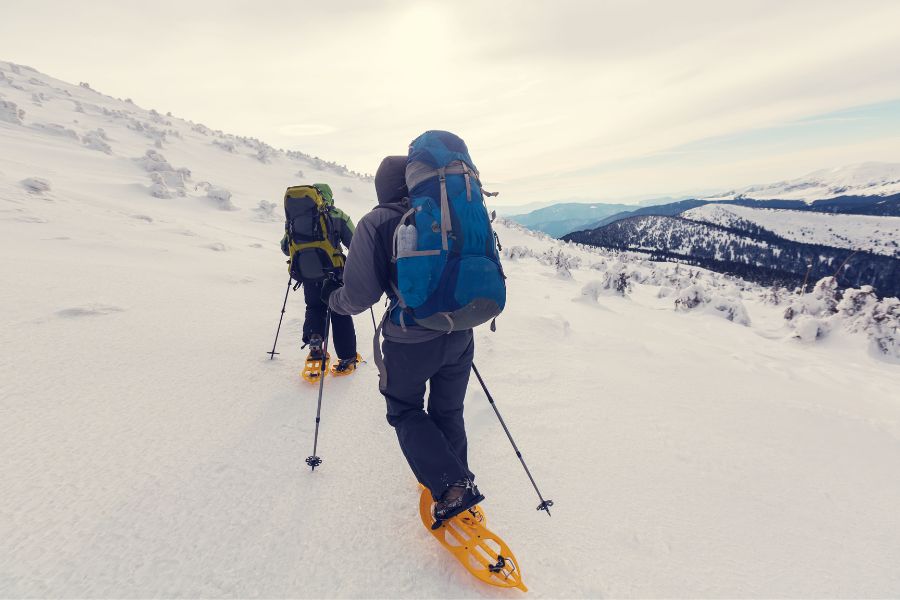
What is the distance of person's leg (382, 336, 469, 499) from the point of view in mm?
2512

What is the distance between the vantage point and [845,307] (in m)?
11.6

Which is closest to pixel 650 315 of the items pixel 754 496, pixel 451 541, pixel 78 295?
pixel 754 496

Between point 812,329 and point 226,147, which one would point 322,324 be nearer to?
point 812,329

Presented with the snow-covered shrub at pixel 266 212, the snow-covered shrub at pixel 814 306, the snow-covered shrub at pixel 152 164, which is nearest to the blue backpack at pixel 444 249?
the snow-covered shrub at pixel 814 306

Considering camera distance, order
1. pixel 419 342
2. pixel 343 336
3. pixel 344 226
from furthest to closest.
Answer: pixel 343 336 < pixel 344 226 < pixel 419 342

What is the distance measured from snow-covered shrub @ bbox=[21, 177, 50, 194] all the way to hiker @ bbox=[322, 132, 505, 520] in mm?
11551

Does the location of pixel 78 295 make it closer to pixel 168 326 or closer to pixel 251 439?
pixel 168 326

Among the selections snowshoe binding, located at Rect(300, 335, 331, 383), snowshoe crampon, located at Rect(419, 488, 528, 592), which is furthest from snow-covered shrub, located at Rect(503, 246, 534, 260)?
snowshoe crampon, located at Rect(419, 488, 528, 592)

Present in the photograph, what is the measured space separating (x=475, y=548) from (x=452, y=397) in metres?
0.99

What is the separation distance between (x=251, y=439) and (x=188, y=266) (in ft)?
19.9

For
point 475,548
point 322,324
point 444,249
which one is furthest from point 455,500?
point 322,324

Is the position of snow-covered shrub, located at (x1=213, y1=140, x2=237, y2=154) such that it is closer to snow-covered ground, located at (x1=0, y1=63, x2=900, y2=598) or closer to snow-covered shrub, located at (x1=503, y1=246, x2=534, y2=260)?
snow-covered shrub, located at (x1=503, y1=246, x2=534, y2=260)

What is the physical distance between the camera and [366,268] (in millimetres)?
2703

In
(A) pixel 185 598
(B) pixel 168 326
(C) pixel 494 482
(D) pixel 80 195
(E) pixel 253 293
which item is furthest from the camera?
(D) pixel 80 195
